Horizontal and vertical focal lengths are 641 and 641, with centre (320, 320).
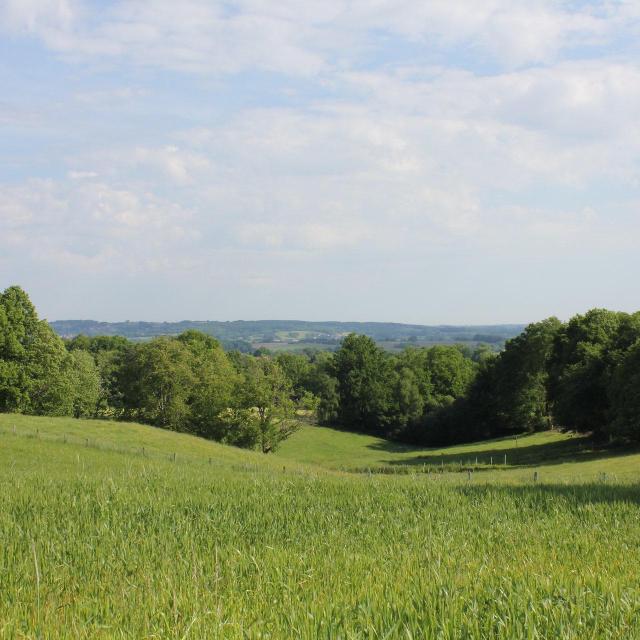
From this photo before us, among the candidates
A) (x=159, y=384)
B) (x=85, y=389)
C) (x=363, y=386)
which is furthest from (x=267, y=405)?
(x=363, y=386)

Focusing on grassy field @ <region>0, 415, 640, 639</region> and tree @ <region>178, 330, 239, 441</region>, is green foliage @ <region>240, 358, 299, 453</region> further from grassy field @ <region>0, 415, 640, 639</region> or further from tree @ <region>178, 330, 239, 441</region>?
grassy field @ <region>0, 415, 640, 639</region>

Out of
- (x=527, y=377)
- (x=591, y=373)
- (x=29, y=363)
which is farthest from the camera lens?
(x=527, y=377)

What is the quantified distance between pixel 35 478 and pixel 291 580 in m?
12.9

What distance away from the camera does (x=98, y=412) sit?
80.2 metres

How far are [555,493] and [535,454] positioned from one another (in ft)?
140

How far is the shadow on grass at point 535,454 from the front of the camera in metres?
48.6

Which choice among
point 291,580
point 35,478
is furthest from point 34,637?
point 35,478

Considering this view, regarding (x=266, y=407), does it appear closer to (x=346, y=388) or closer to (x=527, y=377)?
(x=527, y=377)

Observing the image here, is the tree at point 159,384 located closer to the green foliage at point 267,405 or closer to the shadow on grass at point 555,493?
the green foliage at point 267,405

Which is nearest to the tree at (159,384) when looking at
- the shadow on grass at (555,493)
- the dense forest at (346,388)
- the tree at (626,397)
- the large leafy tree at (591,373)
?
the dense forest at (346,388)

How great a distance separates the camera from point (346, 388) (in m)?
100

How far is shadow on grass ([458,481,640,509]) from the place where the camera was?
47.0 feet

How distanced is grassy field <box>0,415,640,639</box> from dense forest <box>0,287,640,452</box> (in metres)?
39.7

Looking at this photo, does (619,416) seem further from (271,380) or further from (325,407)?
(325,407)
